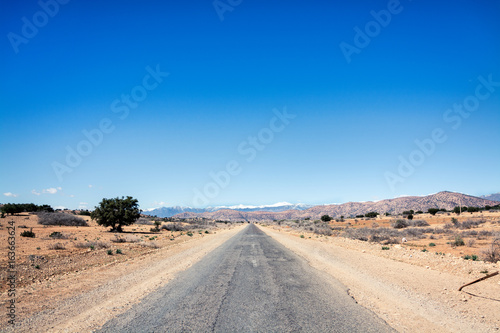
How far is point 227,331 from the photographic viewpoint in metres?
4.66

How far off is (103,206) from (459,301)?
3791 cm

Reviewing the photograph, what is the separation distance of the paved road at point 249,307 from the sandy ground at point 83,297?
53 cm

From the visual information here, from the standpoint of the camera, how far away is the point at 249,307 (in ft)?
19.6

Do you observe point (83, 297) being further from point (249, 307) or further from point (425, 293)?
point (425, 293)

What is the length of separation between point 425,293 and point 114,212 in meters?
35.8

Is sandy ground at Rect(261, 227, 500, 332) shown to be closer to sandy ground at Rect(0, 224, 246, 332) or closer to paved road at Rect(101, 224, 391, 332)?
paved road at Rect(101, 224, 391, 332)

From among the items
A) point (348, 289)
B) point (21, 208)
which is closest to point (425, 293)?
point (348, 289)

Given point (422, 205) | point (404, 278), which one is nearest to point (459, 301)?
point (404, 278)

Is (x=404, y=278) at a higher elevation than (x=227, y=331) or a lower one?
lower

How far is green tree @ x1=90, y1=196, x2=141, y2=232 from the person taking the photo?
3519cm

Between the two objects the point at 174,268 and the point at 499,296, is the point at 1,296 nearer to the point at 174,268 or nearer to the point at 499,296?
the point at 174,268

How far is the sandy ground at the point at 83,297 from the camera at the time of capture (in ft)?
17.2

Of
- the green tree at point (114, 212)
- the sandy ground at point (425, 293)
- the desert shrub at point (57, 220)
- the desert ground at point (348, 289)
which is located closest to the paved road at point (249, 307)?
the desert ground at point (348, 289)

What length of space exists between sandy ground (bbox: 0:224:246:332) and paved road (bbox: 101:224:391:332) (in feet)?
1.74
